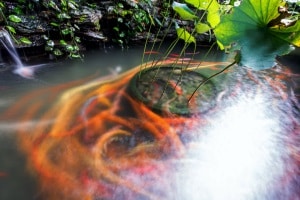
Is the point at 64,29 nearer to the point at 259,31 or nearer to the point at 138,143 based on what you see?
the point at 138,143

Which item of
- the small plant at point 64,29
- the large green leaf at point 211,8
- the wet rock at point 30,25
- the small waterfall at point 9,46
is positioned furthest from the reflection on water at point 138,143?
the large green leaf at point 211,8

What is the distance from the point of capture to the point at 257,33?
176 cm

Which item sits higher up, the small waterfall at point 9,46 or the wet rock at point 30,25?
the wet rock at point 30,25

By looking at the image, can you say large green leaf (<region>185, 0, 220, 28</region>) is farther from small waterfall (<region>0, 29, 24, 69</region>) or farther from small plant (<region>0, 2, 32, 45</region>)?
small waterfall (<region>0, 29, 24, 69</region>)

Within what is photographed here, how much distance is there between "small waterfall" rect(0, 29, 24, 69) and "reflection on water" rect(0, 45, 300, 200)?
1.22 feet

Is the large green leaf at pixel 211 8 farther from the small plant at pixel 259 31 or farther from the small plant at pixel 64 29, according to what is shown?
the small plant at pixel 64 29

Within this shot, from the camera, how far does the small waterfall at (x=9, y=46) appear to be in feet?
9.46

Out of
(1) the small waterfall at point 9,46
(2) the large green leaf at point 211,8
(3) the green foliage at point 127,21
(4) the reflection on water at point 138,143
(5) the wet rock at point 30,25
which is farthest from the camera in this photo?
(3) the green foliage at point 127,21

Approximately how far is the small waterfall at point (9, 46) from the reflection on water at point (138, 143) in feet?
1.22

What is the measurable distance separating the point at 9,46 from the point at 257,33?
8.94ft

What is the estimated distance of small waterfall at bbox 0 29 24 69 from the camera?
2.88m

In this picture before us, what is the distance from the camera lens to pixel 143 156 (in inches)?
82.1

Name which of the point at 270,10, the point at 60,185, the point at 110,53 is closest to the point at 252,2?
the point at 270,10

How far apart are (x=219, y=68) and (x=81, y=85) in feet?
6.89
